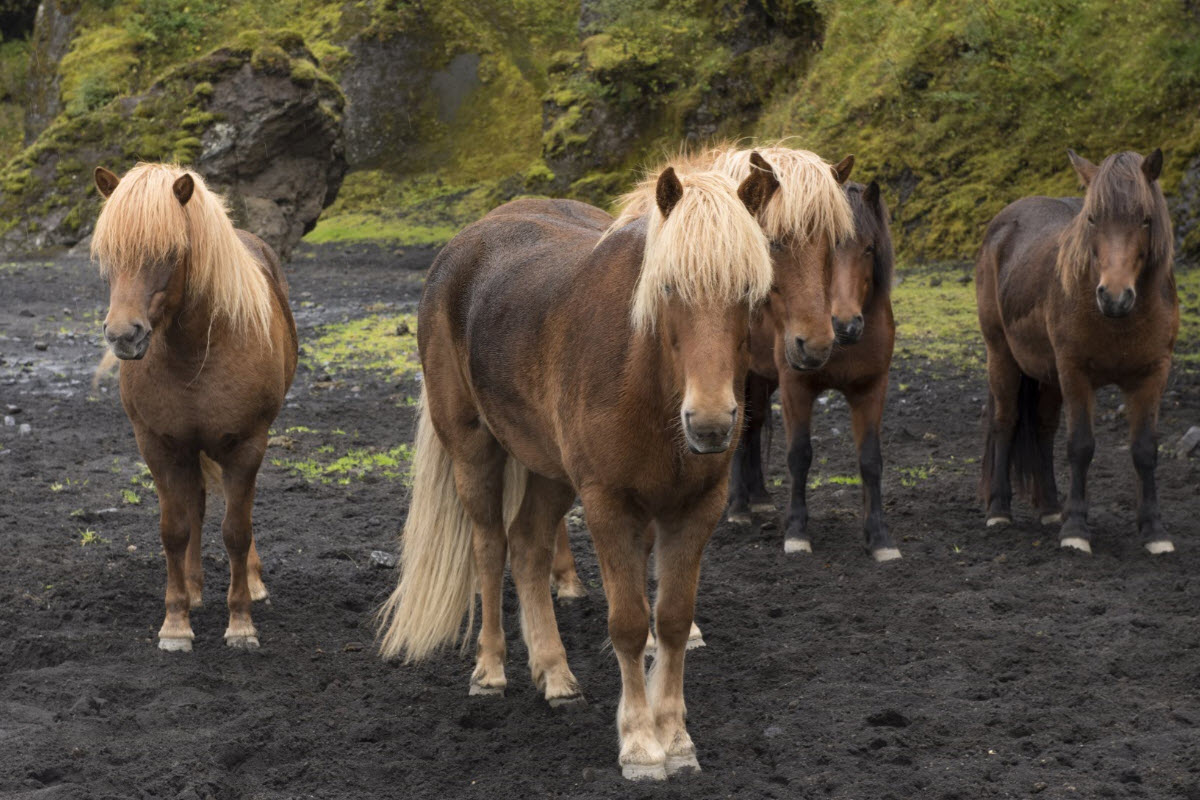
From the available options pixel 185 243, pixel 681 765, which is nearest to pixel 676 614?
pixel 681 765

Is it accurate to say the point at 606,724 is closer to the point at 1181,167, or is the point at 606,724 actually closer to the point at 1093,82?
the point at 1181,167

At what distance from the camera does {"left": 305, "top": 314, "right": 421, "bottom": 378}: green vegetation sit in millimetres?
12266

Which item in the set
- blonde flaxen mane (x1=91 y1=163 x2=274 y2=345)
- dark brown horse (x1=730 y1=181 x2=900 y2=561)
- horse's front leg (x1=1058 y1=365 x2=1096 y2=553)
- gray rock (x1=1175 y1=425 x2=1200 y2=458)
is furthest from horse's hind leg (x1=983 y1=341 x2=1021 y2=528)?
blonde flaxen mane (x1=91 y1=163 x2=274 y2=345)

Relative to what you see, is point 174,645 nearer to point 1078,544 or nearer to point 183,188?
point 183,188

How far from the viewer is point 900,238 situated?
53.0ft

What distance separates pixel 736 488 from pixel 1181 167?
8.44 meters

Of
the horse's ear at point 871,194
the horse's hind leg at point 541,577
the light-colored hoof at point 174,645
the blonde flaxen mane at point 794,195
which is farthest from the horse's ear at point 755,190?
the light-colored hoof at point 174,645

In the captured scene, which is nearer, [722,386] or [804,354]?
[722,386]

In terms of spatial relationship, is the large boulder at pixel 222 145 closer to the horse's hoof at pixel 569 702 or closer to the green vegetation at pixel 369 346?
the green vegetation at pixel 369 346

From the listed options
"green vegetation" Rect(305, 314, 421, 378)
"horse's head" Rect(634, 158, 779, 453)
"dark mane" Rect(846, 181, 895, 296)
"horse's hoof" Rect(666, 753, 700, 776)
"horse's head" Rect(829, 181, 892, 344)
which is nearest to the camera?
"horse's head" Rect(634, 158, 779, 453)

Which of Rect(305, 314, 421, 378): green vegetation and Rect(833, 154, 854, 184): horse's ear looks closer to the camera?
Rect(833, 154, 854, 184): horse's ear

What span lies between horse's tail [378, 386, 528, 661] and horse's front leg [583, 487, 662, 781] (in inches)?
47.9

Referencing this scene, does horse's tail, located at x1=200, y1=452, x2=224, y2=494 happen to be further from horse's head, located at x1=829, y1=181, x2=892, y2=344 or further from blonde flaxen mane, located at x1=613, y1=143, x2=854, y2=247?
horse's head, located at x1=829, y1=181, x2=892, y2=344

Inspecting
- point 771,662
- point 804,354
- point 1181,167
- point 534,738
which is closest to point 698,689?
point 771,662
